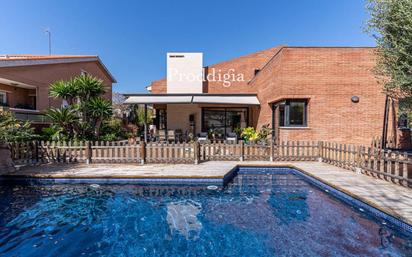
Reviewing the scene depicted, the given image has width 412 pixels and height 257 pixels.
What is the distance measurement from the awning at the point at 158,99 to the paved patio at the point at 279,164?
22.2 feet

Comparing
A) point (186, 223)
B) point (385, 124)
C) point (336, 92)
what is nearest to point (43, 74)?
point (186, 223)

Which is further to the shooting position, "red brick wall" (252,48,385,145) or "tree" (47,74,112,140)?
"tree" (47,74,112,140)

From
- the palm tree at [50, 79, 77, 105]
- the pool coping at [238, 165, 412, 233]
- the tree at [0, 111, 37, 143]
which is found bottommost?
the pool coping at [238, 165, 412, 233]

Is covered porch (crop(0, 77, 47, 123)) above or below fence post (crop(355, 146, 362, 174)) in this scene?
above

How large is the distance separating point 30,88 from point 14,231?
785 inches

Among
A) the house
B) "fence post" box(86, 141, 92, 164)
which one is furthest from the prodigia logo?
"fence post" box(86, 141, 92, 164)

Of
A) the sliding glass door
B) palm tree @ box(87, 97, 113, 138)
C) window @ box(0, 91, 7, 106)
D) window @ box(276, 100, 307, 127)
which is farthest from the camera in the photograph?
the sliding glass door

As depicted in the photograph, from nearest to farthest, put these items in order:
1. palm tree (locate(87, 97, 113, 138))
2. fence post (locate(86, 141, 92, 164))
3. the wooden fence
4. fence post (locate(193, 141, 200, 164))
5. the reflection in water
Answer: the reflection in water → the wooden fence → fence post (locate(86, 141, 92, 164)) → fence post (locate(193, 141, 200, 164)) → palm tree (locate(87, 97, 113, 138))

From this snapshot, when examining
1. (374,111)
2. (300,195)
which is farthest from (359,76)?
(300,195)

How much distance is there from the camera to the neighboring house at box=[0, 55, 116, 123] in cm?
1625

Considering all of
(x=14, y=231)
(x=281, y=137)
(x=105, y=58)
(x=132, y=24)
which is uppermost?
(x=132, y=24)

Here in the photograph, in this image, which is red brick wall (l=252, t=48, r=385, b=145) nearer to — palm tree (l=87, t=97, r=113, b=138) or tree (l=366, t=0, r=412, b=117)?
Answer: tree (l=366, t=0, r=412, b=117)

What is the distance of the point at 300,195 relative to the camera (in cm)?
749

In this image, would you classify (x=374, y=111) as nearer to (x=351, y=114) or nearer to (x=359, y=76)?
(x=351, y=114)
